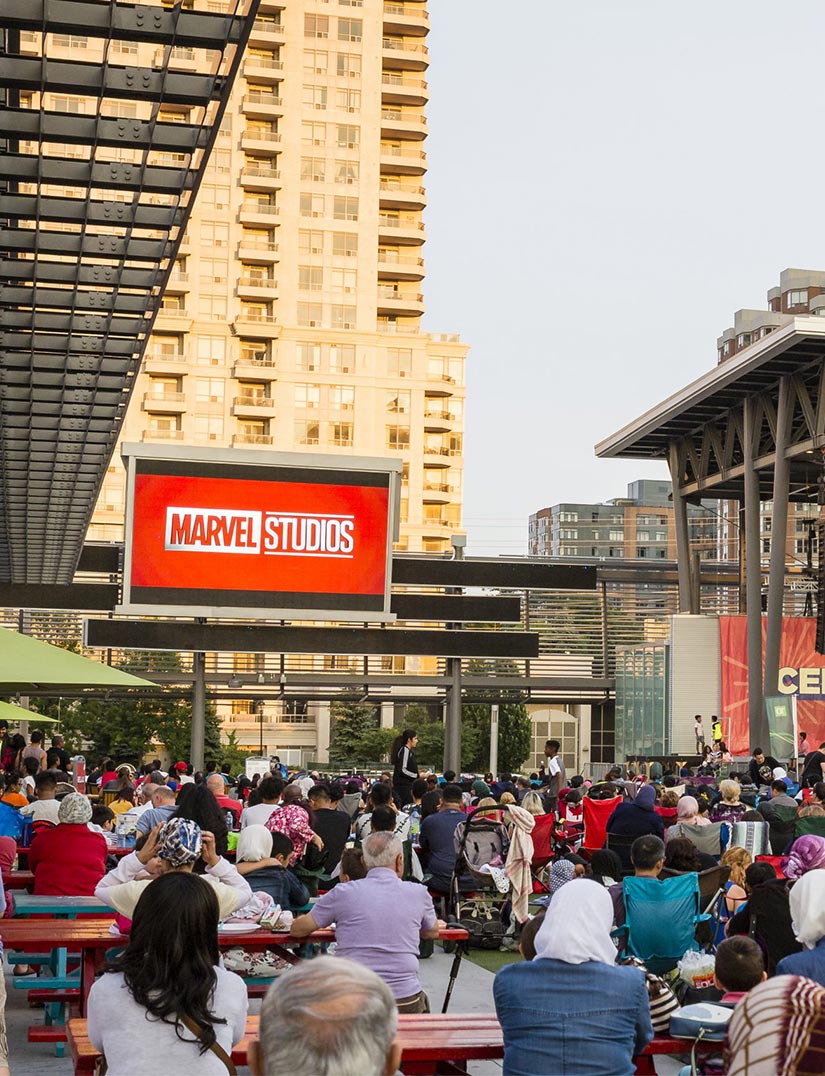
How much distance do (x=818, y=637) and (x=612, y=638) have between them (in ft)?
60.7

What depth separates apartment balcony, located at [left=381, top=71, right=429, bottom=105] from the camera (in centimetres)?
10294

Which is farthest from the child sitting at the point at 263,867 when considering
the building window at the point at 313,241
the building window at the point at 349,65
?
the building window at the point at 349,65

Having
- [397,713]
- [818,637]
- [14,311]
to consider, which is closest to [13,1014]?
[14,311]

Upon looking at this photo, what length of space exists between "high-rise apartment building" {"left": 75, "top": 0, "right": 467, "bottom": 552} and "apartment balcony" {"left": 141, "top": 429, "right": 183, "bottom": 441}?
0.10 metres

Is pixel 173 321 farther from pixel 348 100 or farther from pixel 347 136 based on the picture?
pixel 348 100

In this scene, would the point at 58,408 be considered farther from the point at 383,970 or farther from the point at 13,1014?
the point at 383,970

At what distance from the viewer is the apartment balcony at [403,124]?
103m

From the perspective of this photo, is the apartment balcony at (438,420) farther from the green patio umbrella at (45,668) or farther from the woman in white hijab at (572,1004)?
the woman in white hijab at (572,1004)

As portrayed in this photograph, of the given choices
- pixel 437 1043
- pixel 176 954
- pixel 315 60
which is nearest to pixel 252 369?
pixel 315 60

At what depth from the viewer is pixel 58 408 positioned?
1762 centimetres

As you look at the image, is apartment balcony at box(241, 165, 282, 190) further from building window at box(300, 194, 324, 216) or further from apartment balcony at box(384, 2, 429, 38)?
apartment balcony at box(384, 2, 429, 38)

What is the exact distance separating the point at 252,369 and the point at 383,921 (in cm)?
9206

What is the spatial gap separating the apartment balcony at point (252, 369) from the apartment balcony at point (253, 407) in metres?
1.37

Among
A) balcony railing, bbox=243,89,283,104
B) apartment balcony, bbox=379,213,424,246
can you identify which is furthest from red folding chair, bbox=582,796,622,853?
balcony railing, bbox=243,89,283,104
